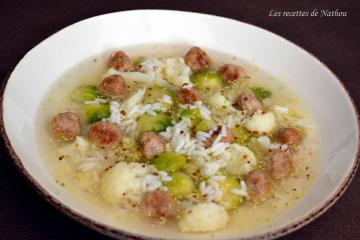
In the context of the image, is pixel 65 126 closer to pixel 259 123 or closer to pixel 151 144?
pixel 151 144

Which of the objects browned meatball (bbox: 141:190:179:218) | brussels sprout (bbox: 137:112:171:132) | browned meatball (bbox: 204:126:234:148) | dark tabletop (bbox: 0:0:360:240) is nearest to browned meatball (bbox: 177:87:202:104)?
brussels sprout (bbox: 137:112:171:132)

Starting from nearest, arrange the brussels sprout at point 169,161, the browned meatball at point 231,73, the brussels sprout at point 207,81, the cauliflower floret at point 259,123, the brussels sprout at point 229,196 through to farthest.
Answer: the brussels sprout at point 229,196
the brussels sprout at point 169,161
the cauliflower floret at point 259,123
the brussels sprout at point 207,81
the browned meatball at point 231,73

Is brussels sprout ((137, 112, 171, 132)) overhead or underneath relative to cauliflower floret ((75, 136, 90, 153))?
overhead

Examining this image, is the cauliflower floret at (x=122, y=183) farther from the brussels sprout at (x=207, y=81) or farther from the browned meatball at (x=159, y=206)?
the brussels sprout at (x=207, y=81)

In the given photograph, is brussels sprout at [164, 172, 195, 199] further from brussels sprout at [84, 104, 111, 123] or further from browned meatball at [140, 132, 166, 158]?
brussels sprout at [84, 104, 111, 123]

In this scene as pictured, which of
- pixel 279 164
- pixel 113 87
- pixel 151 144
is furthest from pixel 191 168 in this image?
pixel 113 87

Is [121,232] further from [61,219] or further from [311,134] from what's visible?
[311,134]

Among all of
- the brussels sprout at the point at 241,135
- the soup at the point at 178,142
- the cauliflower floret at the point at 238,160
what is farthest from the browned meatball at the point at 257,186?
the brussels sprout at the point at 241,135
